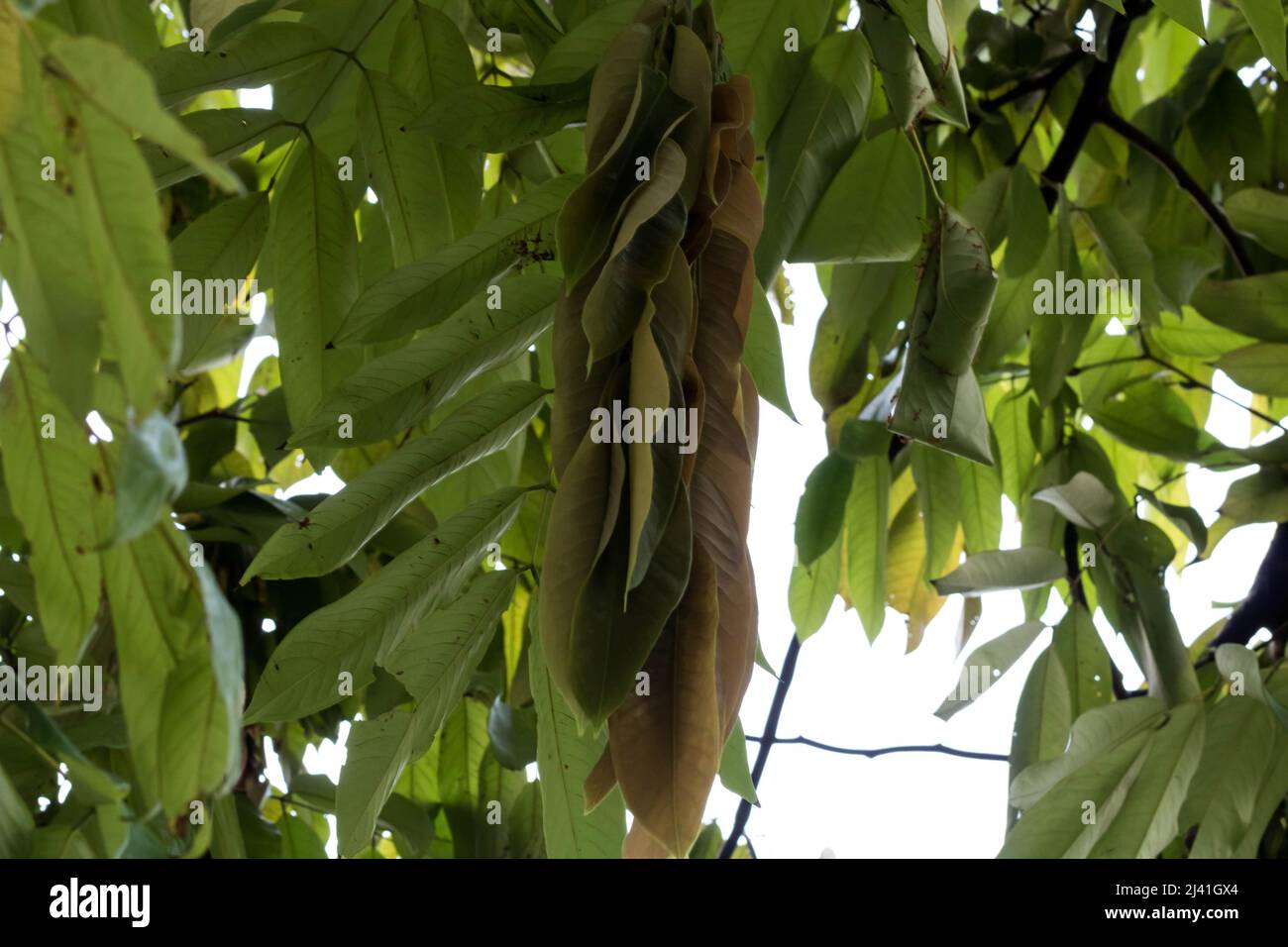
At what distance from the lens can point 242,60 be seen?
1.79 ft

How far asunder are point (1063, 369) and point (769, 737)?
32 cm

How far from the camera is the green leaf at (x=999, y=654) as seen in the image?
0.76 meters

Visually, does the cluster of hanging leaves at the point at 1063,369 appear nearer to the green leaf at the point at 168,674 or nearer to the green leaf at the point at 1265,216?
the green leaf at the point at 1265,216

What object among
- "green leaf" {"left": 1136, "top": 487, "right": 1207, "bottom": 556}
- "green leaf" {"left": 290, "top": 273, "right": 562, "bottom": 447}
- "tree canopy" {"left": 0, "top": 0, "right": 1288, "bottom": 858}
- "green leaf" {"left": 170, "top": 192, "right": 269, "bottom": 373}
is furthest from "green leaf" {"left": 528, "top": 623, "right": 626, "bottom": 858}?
"green leaf" {"left": 1136, "top": 487, "right": 1207, "bottom": 556}

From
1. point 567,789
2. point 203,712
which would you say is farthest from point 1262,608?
point 203,712

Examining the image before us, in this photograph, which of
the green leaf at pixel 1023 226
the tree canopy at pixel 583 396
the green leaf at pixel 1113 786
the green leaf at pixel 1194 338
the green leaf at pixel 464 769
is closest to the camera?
the tree canopy at pixel 583 396

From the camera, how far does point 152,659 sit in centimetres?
31

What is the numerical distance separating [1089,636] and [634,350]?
0.57m

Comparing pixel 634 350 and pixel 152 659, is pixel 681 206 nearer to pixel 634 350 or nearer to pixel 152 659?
pixel 634 350

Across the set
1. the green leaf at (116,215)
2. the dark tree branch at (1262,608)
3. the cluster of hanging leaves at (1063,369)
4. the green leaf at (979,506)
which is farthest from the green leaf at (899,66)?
the dark tree branch at (1262,608)

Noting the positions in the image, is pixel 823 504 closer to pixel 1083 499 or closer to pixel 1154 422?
pixel 1083 499

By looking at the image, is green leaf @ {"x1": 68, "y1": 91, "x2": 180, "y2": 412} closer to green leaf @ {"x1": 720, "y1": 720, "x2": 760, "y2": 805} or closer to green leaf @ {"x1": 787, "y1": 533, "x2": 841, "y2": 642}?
green leaf @ {"x1": 720, "y1": 720, "x2": 760, "y2": 805}

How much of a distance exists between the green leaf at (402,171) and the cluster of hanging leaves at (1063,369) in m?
0.15
